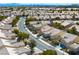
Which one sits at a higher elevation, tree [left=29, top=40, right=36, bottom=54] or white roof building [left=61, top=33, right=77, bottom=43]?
white roof building [left=61, top=33, right=77, bottom=43]

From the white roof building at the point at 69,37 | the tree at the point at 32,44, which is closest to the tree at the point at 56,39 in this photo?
the white roof building at the point at 69,37

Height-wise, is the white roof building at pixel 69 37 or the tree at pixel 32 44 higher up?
the white roof building at pixel 69 37

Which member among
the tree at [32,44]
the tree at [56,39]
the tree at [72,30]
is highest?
the tree at [72,30]

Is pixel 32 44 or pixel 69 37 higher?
pixel 69 37

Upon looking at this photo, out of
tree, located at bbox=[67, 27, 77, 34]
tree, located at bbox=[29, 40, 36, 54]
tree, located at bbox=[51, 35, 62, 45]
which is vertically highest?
tree, located at bbox=[67, 27, 77, 34]

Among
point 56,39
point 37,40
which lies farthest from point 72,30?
point 37,40

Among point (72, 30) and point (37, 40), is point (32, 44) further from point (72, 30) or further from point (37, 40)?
point (72, 30)

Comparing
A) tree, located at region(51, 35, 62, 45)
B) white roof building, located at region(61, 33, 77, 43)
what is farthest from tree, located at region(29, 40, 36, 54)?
white roof building, located at region(61, 33, 77, 43)

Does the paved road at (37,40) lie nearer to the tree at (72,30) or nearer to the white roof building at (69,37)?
the white roof building at (69,37)

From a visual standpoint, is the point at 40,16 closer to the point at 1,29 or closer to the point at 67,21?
the point at 67,21

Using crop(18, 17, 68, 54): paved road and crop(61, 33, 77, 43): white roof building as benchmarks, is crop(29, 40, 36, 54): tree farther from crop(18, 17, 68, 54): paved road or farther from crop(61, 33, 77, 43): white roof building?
crop(61, 33, 77, 43): white roof building

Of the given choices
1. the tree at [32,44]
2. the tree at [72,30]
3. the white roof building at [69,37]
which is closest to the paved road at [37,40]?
the tree at [32,44]

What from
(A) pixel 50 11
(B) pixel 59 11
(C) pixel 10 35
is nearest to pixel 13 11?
(C) pixel 10 35
